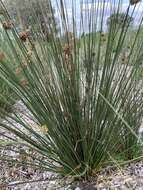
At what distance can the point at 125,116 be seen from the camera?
232 cm

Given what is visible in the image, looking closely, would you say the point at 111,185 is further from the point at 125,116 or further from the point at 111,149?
the point at 125,116

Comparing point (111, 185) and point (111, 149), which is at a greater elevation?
point (111, 149)

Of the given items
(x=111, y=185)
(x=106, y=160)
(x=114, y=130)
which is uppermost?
(x=114, y=130)

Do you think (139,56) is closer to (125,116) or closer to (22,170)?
(125,116)

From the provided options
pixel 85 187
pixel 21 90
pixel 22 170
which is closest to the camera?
pixel 21 90

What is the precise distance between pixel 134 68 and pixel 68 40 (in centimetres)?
42

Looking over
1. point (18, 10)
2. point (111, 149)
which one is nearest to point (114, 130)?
point (111, 149)

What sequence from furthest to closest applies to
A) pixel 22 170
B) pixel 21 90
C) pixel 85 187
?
pixel 22 170
pixel 85 187
pixel 21 90

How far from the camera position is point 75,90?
2.00m

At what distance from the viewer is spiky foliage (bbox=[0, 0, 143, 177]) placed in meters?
2.00

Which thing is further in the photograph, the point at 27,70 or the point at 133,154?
the point at 133,154

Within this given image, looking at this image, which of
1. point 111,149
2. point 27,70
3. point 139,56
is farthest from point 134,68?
point 27,70

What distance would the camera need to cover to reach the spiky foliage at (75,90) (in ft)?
6.56

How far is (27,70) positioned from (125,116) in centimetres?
67
